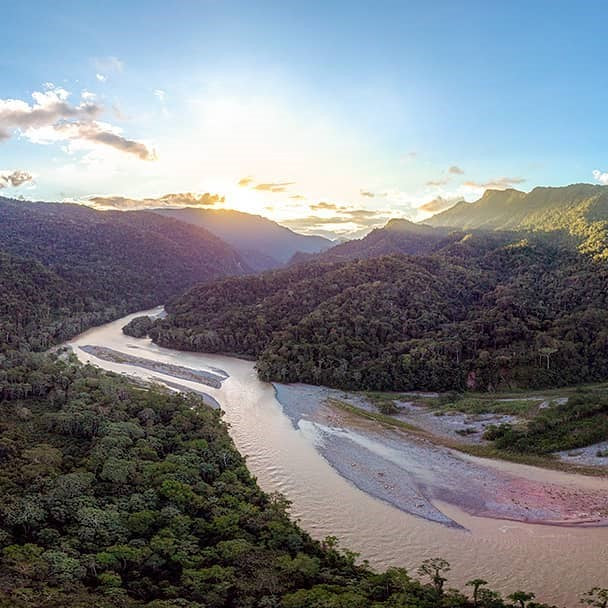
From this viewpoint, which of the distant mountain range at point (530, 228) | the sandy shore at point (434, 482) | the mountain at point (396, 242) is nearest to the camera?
the sandy shore at point (434, 482)

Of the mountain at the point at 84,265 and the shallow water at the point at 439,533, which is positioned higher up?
the mountain at the point at 84,265

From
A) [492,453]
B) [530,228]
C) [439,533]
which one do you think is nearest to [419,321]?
[492,453]

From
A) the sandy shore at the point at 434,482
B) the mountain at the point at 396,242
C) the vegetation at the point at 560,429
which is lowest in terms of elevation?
the sandy shore at the point at 434,482

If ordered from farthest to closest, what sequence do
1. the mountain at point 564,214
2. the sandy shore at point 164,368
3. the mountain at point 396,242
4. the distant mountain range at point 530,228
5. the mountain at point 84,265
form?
1. the mountain at point 396,242
2. the distant mountain range at point 530,228
3. the mountain at point 564,214
4. the mountain at point 84,265
5. the sandy shore at point 164,368

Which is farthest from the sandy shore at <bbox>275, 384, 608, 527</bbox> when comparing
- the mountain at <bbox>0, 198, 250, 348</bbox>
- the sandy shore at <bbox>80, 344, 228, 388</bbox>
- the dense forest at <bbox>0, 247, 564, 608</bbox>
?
the mountain at <bbox>0, 198, 250, 348</bbox>

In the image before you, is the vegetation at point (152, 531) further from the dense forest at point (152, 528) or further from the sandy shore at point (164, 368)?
the sandy shore at point (164, 368)

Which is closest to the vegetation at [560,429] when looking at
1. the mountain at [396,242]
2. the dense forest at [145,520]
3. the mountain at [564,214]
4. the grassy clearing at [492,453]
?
the grassy clearing at [492,453]

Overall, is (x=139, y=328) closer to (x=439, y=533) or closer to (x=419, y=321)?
(x=419, y=321)
